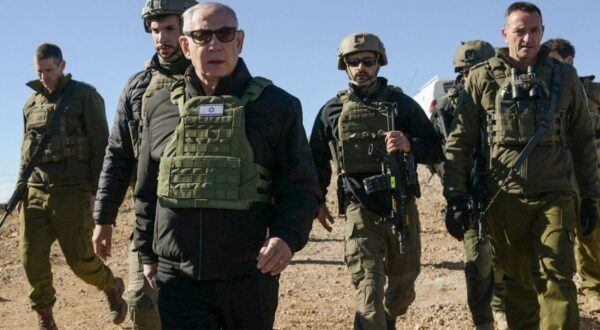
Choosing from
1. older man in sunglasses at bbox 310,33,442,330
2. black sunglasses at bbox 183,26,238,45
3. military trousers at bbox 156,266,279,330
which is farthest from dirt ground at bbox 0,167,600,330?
black sunglasses at bbox 183,26,238,45

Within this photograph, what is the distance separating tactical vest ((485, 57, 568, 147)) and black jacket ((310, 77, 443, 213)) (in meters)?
0.72

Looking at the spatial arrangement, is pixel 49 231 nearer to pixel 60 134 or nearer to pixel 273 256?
pixel 60 134

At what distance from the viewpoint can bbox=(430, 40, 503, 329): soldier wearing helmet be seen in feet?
18.0

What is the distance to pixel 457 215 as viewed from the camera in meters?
5.35

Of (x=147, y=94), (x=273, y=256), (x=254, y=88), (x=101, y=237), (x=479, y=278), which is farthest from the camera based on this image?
(x=479, y=278)

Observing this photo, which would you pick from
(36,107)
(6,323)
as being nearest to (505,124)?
(36,107)

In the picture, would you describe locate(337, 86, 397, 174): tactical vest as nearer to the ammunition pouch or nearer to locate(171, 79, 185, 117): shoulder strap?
the ammunition pouch

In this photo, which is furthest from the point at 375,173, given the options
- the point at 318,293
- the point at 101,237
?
the point at 318,293

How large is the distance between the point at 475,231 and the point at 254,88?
3.33m

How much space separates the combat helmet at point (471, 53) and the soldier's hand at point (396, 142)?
195 cm

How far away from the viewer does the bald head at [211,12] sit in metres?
3.52

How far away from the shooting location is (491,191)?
5.36 metres

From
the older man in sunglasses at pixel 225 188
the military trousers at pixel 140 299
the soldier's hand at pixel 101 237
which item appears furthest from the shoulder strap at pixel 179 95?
the military trousers at pixel 140 299

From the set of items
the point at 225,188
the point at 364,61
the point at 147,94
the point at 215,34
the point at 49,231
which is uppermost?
the point at 364,61
